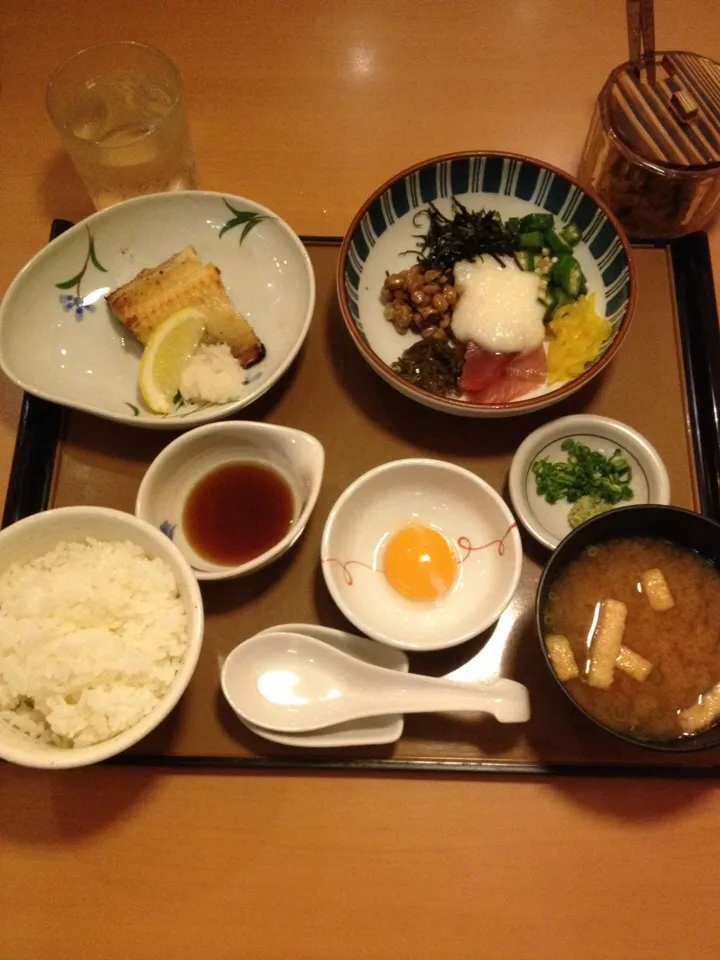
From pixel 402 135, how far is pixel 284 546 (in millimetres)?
1381

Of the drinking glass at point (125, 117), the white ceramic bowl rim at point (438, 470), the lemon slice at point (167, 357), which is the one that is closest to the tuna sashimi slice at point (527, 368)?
the white ceramic bowl rim at point (438, 470)

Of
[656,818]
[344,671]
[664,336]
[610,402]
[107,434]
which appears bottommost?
[656,818]

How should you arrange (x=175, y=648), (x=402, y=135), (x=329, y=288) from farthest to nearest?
(x=402, y=135) < (x=329, y=288) < (x=175, y=648)

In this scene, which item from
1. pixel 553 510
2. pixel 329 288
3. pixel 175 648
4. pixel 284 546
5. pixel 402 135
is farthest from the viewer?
pixel 402 135

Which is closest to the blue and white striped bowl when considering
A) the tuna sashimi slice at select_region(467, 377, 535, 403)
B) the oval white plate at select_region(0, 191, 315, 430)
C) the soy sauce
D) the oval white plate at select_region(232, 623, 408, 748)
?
the tuna sashimi slice at select_region(467, 377, 535, 403)

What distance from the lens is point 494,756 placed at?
1.38m

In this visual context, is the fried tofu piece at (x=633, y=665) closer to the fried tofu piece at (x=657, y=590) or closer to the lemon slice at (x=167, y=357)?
the fried tofu piece at (x=657, y=590)

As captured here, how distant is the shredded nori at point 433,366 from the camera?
66.0 inches

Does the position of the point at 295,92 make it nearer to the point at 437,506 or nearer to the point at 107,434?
the point at 107,434

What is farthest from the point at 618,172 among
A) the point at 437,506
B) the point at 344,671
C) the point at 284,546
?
the point at 344,671

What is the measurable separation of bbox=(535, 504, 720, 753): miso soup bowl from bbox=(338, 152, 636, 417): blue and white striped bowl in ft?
1.24

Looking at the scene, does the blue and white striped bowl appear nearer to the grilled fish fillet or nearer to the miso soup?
the grilled fish fillet

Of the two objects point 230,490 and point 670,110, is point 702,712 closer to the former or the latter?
point 230,490

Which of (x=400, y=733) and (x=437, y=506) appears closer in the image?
(x=400, y=733)
